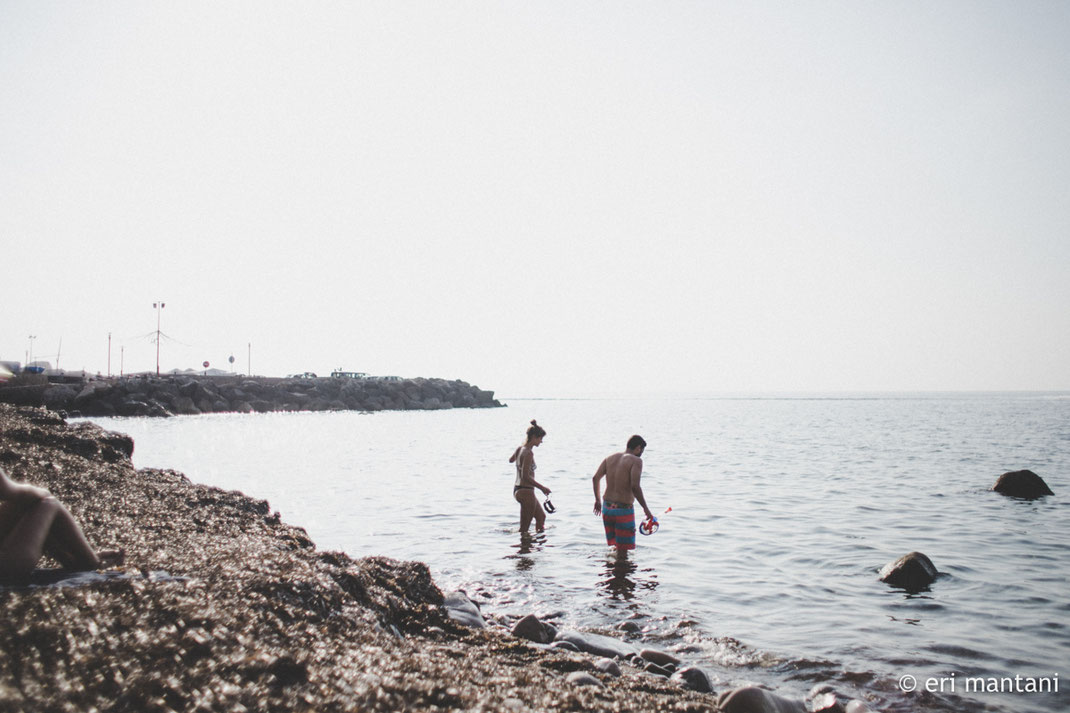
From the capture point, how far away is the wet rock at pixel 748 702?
4691mm

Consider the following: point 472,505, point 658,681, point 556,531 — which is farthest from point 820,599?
point 472,505

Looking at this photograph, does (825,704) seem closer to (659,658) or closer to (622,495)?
(659,658)

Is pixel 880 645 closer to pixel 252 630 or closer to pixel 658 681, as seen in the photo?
pixel 658 681

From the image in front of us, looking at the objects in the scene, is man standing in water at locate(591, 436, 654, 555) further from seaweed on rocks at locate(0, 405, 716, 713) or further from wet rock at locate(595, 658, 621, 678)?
wet rock at locate(595, 658, 621, 678)

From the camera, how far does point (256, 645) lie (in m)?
3.55

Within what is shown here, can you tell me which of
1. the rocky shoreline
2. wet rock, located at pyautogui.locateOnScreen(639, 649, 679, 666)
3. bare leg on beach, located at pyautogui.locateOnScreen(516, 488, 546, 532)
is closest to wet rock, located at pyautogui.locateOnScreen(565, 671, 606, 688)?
the rocky shoreline

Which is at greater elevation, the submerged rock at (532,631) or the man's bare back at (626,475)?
the man's bare back at (626,475)

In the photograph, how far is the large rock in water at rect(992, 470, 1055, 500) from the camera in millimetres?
18891

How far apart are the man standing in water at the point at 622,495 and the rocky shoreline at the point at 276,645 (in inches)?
159

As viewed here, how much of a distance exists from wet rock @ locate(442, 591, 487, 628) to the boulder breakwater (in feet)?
137

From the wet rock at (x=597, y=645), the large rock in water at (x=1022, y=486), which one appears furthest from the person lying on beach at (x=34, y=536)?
the large rock in water at (x=1022, y=486)

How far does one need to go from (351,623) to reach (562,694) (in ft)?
5.27

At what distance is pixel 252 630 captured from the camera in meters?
3.72

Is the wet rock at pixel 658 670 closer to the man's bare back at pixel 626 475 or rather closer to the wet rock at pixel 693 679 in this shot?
the wet rock at pixel 693 679
